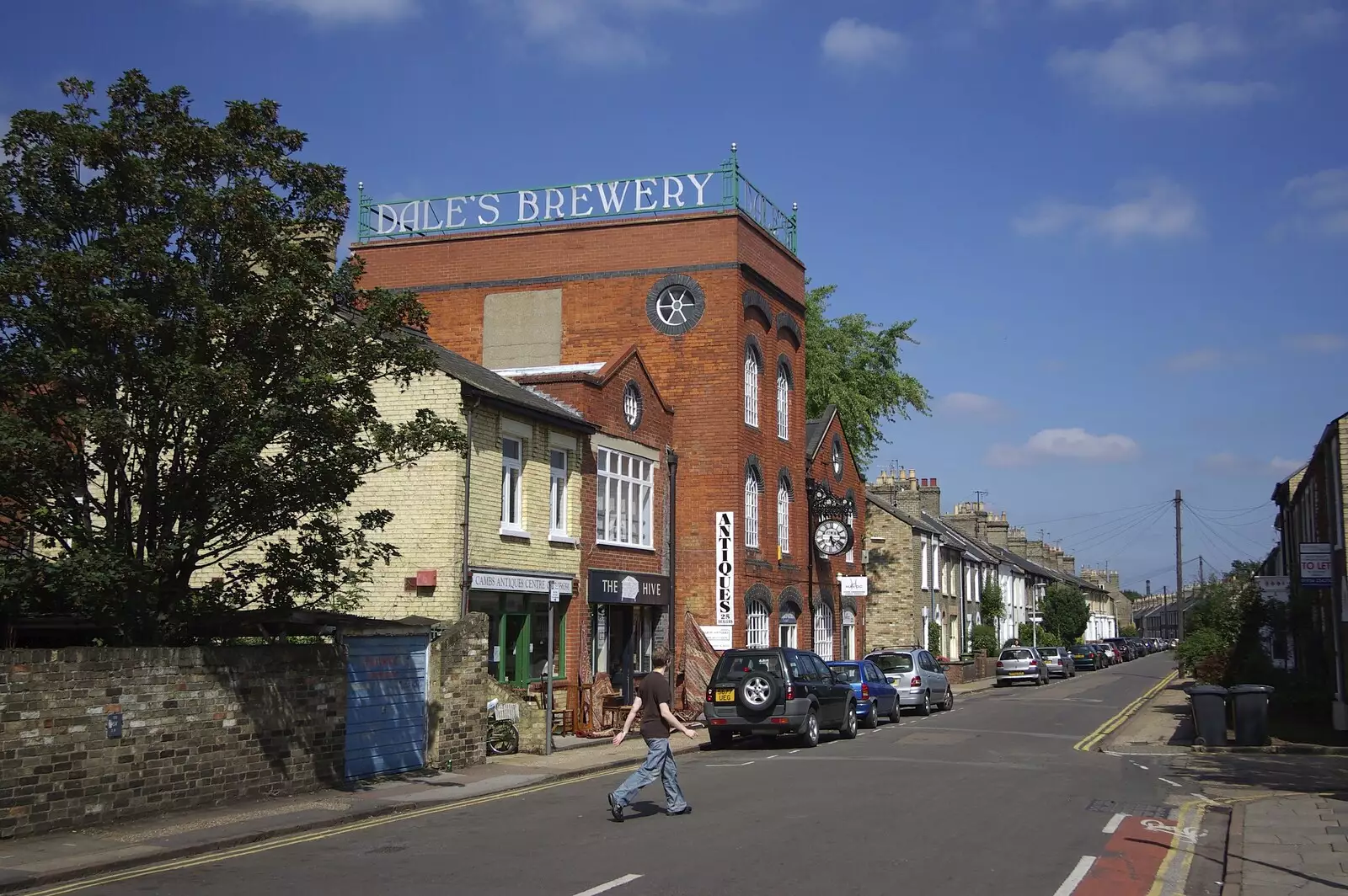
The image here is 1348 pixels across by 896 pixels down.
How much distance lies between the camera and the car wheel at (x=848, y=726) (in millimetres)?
23641

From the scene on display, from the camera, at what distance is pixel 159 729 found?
512 inches

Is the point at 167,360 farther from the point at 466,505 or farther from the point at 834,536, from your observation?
the point at 834,536

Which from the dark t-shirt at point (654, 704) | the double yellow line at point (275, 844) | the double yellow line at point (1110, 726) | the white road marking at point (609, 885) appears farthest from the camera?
the double yellow line at point (1110, 726)

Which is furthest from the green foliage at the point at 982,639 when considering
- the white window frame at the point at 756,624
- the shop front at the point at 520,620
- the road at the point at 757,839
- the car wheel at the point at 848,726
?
the road at the point at 757,839

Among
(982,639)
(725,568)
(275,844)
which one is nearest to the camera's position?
(275,844)

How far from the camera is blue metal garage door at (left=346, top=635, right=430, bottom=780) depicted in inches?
633

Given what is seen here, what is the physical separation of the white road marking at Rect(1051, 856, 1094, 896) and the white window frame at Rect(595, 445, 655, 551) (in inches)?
633

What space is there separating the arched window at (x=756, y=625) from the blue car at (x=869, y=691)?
3789mm

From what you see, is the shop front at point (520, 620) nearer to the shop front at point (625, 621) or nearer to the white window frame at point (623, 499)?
the shop front at point (625, 621)

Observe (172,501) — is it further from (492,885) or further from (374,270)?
(374,270)

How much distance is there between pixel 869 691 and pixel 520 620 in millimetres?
8086

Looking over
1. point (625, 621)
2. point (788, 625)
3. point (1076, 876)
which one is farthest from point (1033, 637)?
point (1076, 876)

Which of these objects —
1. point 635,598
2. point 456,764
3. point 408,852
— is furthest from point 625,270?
point 408,852

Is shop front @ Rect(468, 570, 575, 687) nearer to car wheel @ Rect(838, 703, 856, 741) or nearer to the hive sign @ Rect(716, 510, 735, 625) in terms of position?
car wheel @ Rect(838, 703, 856, 741)
